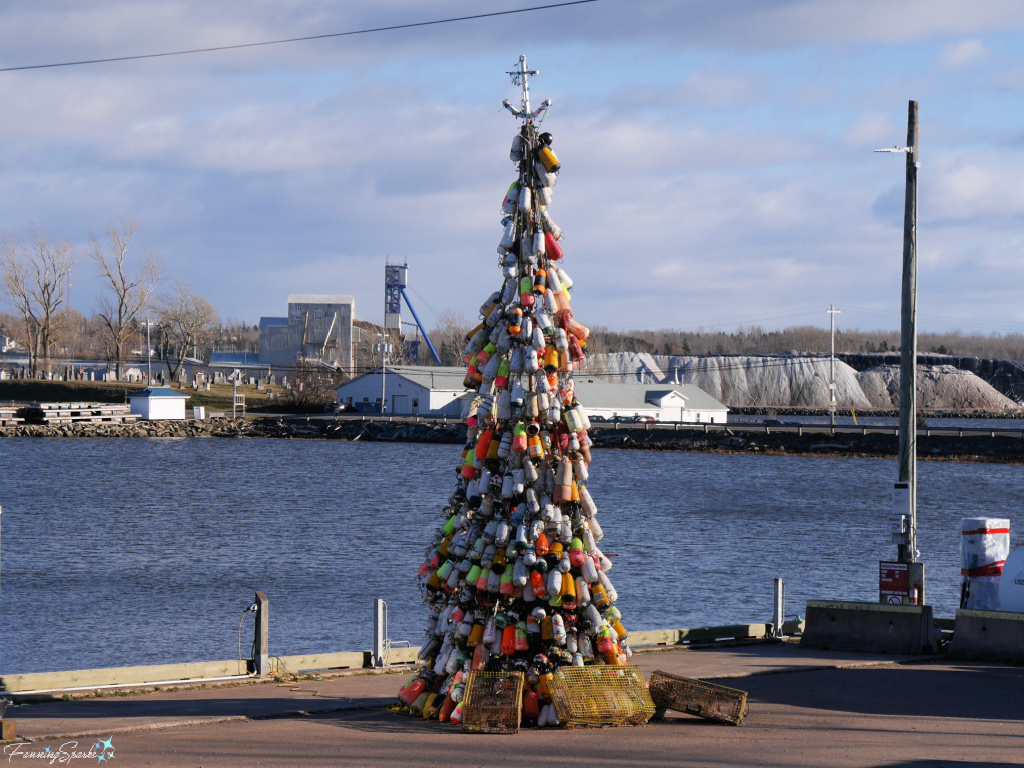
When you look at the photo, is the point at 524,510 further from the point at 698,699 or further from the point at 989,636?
the point at 989,636

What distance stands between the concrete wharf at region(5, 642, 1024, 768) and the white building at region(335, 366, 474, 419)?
296 feet

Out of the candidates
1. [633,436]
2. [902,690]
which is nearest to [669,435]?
[633,436]

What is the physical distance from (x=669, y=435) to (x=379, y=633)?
81.9 metres

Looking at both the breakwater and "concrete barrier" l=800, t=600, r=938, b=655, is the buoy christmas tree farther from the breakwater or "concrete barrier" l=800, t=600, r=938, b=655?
the breakwater

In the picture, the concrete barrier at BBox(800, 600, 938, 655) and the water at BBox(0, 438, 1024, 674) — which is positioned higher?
the concrete barrier at BBox(800, 600, 938, 655)

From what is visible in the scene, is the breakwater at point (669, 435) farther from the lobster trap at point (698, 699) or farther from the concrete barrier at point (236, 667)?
the lobster trap at point (698, 699)

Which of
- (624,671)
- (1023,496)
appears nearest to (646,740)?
(624,671)

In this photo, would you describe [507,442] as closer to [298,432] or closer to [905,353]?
[905,353]

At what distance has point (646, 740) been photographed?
396 inches

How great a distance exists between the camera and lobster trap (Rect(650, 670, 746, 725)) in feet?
35.1

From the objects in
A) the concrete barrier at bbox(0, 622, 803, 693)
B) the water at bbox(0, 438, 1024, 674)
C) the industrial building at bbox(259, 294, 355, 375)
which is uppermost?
the industrial building at bbox(259, 294, 355, 375)

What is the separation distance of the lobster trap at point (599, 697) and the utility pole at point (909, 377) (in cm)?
687

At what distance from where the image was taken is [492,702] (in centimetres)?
1032

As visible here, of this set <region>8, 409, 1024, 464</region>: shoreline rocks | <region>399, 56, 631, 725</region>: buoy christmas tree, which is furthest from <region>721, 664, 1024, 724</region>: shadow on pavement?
<region>8, 409, 1024, 464</region>: shoreline rocks
